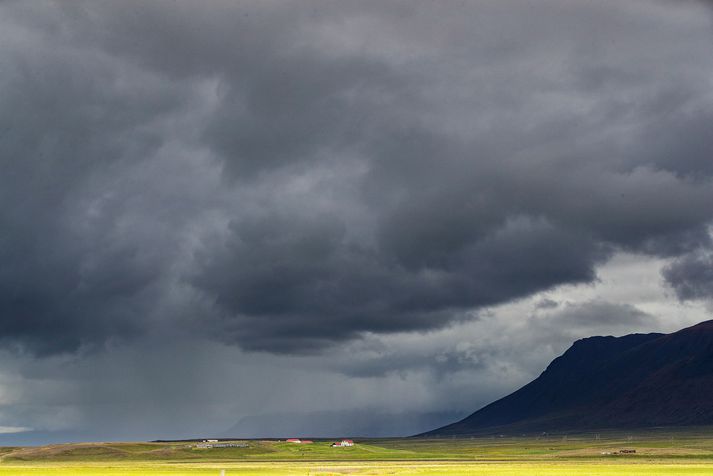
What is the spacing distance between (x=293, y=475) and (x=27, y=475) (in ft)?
186

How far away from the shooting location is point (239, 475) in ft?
500

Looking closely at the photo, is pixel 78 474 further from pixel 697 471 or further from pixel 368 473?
pixel 697 471

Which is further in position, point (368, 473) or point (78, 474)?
point (78, 474)

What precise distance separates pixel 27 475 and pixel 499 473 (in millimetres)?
91296

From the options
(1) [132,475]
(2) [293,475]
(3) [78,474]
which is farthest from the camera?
(3) [78,474]

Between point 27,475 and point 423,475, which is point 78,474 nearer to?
point 27,475

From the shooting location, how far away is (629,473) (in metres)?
157

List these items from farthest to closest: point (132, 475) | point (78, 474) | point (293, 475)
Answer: point (78, 474) < point (132, 475) < point (293, 475)

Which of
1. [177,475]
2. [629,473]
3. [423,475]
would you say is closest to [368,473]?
[423,475]

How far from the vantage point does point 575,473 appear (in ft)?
497

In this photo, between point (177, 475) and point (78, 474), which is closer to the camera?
point (177, 475)

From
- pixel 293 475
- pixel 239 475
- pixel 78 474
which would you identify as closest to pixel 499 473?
pixel 293 475

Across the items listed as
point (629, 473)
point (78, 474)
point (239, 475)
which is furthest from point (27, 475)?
point (629, 473)

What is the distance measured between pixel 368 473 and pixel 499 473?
2399cm
